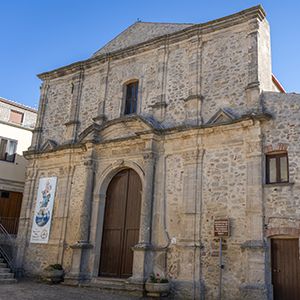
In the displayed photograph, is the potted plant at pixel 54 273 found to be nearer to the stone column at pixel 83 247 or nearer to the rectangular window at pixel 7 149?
the stone column at pixel 83 247

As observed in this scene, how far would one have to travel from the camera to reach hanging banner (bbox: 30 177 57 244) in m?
15.1

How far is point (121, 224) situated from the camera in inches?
531

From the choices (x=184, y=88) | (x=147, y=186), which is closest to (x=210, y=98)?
(x=184, y=88)

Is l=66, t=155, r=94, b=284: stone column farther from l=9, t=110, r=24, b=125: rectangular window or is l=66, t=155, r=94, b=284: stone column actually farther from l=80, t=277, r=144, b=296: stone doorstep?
l=9, t=110, r=24, b=125: rectangular window

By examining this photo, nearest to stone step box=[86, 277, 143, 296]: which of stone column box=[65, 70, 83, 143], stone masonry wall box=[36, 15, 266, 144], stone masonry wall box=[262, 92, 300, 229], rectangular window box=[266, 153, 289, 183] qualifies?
stone masonry wall box=[262, 92, 300, 229]

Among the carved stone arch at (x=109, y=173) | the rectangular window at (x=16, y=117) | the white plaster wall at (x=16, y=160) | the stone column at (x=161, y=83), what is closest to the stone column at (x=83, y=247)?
the carved stone arch at (x=109, y=173)

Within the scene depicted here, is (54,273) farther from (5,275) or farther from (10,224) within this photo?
(10,224)

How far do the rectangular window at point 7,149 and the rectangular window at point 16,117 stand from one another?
15.3 ft

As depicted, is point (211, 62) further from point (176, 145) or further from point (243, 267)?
point (243, 267)

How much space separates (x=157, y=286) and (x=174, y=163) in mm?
3873

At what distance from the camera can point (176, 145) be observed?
1275cm

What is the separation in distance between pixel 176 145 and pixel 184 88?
2.10 m

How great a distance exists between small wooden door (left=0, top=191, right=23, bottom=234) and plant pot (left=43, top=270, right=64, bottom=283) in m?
5.12

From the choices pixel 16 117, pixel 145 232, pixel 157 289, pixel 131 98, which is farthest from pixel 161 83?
pixel 16 117
